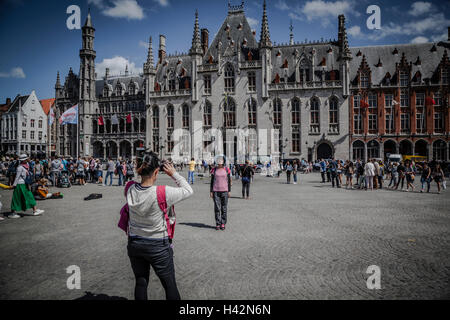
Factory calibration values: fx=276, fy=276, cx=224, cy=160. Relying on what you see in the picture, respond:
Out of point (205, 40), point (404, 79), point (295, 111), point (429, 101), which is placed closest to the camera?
point (429, 101)

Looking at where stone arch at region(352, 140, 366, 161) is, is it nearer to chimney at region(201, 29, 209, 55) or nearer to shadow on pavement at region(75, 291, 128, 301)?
chimney at region(201, 29, 209, 55)

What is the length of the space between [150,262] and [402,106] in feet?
149

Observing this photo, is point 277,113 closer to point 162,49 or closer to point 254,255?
point 162,49

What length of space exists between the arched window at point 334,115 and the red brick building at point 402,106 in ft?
6.60

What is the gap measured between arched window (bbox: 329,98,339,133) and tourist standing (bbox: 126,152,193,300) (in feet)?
131

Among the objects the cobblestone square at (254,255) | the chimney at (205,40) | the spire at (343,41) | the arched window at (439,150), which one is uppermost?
the chimney at (205,40)

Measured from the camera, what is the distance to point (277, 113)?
41.4 m

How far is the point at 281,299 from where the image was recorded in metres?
3.81

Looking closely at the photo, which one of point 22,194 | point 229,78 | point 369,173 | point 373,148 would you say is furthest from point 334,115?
point 22,194

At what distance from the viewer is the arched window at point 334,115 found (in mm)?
39438

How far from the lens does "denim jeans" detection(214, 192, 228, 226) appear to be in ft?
24.8

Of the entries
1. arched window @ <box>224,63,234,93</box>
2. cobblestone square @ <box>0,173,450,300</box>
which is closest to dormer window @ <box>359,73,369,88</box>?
arched window @ <box>224,63,234,93</box>

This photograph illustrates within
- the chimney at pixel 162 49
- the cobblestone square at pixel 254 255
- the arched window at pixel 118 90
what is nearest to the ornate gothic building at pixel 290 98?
the chimney at pixel 162 49

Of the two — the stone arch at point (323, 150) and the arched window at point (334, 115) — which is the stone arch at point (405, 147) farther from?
the stone arch at point (323, 150)
